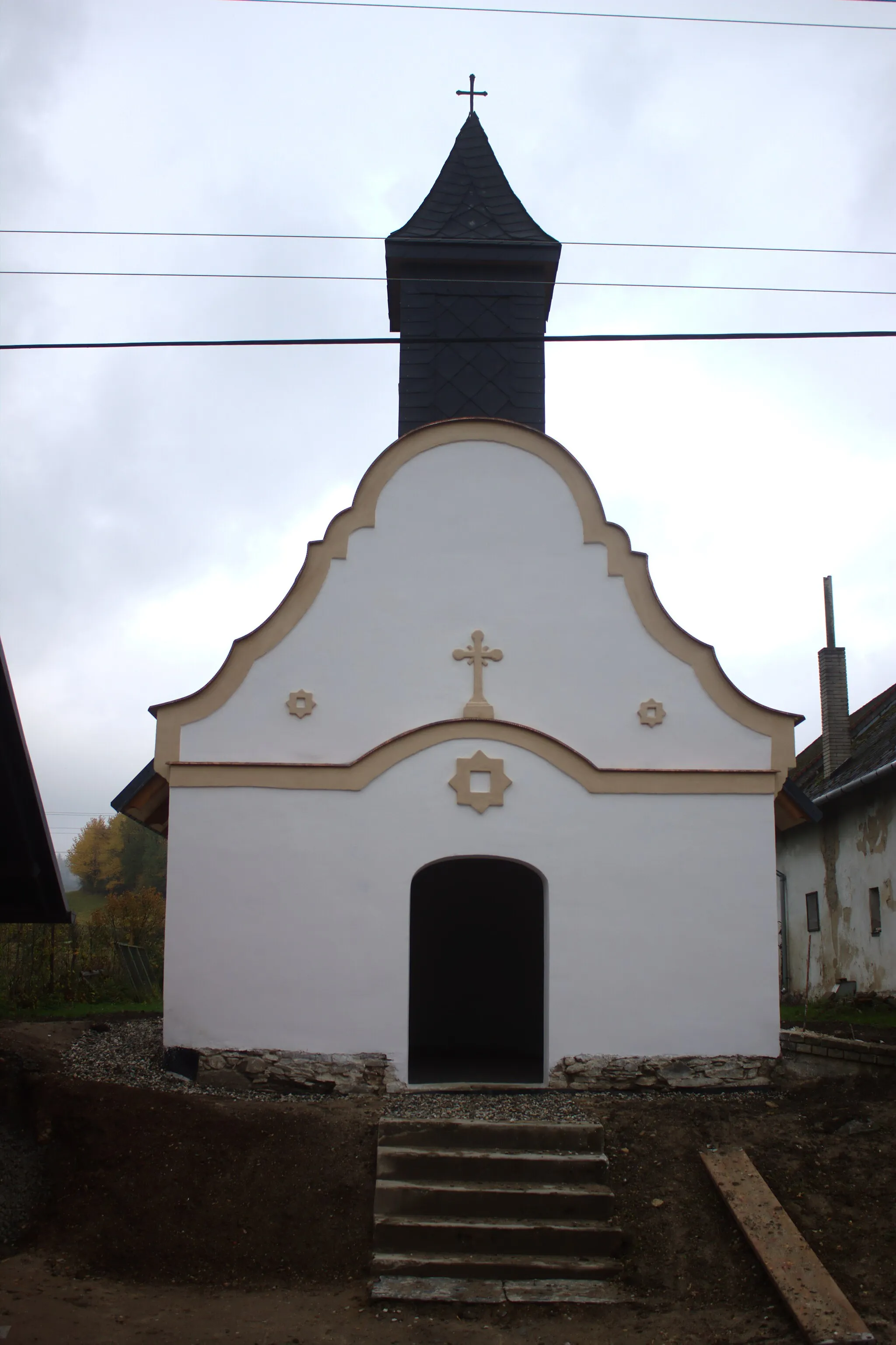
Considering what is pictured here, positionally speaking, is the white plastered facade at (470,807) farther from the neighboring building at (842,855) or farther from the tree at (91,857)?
the tree at (91,857)

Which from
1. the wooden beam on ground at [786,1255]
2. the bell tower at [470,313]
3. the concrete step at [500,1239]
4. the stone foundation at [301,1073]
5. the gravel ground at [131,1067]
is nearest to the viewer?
the wooden beam on ground at [786,1255]

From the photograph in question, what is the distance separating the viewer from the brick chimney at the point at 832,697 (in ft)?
67.0

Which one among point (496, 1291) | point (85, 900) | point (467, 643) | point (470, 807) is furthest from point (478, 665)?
point (85, 900)

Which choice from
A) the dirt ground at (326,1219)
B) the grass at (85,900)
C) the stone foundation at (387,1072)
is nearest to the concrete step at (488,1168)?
the dirt ground at (326,1219)

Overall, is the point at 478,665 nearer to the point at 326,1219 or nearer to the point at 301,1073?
the point at 301,1073

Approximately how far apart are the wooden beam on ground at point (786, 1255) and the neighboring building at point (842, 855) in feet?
19.8

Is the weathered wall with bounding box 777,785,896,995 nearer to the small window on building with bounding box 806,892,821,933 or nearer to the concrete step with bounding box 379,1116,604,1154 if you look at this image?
the small window on building with bounding box 806,892,821,933

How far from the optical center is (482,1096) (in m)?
10.2

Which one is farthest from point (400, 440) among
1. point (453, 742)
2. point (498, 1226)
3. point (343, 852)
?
point (498, 1226)

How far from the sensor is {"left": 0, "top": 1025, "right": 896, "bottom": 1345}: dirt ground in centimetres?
713

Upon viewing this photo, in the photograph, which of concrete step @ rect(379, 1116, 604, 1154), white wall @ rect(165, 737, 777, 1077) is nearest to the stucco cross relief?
white wall @ rect(165, 737, 777, 1077)

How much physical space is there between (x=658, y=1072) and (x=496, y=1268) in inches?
126

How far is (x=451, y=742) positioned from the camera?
1103 cm

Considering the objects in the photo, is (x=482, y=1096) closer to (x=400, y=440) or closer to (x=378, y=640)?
(x=378, y=640)
